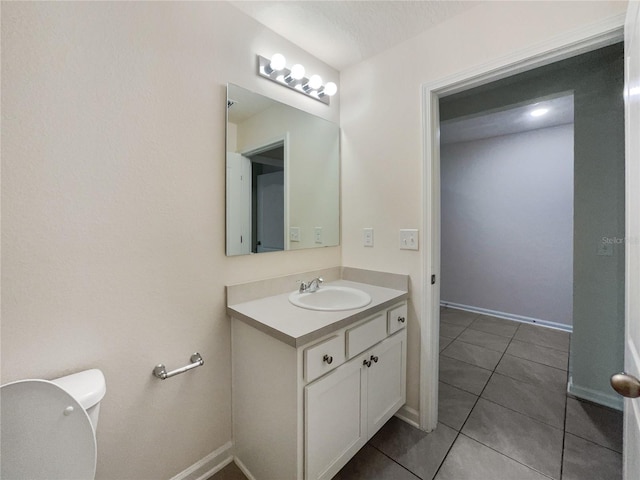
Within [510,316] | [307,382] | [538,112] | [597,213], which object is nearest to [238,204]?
[307,382]

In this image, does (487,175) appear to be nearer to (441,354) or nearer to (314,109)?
(441,354)

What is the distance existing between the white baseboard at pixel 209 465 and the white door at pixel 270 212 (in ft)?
3.33

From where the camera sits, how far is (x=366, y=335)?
1.34m

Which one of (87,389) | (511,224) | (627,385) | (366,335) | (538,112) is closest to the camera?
(627,385)

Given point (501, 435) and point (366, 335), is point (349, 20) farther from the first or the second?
point (501, 435)

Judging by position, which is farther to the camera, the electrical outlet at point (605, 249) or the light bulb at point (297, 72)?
the electrical outlet at point (605, 249)

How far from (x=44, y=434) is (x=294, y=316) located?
2.70 ft

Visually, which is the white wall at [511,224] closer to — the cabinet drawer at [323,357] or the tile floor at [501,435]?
the tile floor at [501,435]

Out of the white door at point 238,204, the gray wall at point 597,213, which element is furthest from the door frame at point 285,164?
the gray wall at point 597,213

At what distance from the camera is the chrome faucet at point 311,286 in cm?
161

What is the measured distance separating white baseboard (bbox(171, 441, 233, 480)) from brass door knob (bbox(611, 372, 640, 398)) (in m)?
1.54

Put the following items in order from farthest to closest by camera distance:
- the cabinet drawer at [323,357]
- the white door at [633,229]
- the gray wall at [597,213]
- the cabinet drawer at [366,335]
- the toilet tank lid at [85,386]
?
the gray wall at [597,213] < the cabinet drawer at [366,335] < the cabinet drawer at [323,357] < the toilet tank lid at [85,386] < the white door at [633,229]

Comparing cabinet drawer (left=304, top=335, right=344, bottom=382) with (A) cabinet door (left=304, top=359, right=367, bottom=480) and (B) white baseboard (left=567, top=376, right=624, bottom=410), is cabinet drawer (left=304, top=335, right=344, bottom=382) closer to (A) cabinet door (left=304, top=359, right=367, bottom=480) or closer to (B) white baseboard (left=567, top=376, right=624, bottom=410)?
(A) cabinet door (left=304, top=359, right=367, bottom=480)

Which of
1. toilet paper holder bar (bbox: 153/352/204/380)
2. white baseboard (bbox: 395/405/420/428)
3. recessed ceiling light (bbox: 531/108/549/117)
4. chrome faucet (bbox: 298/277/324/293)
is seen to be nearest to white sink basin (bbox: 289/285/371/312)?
chrome faucet (bbox: 298/277/324/293)
